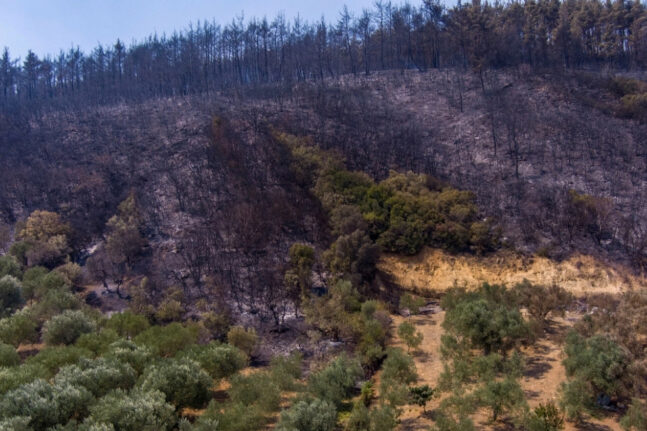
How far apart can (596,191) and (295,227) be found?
61.4 feet

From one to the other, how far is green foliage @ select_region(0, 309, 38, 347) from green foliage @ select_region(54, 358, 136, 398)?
5.06 meters

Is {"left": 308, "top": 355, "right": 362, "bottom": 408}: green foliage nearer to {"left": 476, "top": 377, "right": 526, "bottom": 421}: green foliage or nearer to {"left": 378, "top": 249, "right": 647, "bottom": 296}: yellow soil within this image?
{"left": 476, "top": 377, "right": 526, "bottom": 421}: green foliage

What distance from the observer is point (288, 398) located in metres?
15.5

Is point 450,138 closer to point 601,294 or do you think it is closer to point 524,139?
point 524,139

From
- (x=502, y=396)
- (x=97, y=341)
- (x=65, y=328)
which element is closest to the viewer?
(x=502, y=396)

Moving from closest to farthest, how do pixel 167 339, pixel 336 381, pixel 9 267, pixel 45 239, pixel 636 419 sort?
1. pixel 636 419
2. pixel 336 381
3. pixel 167 339
4. pixel 9 267
5. pixel 45 239

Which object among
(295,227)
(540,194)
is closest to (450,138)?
(540,194)

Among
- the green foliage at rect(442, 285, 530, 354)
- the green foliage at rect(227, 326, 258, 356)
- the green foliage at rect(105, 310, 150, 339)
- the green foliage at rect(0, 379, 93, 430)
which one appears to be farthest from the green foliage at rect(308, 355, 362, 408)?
the green foliage at rect(105, 310, 150, 339)

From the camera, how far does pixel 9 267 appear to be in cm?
2483

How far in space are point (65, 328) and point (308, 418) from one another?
10.7m

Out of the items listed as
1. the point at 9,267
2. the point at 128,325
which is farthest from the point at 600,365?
the point at 9,267

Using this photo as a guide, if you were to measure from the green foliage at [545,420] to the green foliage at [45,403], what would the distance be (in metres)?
10.9

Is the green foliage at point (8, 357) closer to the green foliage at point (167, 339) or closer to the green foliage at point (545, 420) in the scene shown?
the green foliage at point (167, 339)

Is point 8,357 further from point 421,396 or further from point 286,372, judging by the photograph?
point 421,396
